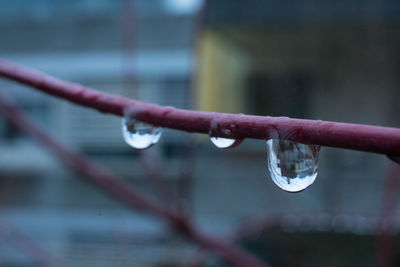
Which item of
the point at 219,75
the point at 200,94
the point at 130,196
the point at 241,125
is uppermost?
the point at 219,75

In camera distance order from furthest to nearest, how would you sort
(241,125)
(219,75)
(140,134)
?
1. (219,75)
2. (140,134)
3. (241,125)

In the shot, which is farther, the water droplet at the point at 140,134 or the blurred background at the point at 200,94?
the blurred background at the point at 200,94

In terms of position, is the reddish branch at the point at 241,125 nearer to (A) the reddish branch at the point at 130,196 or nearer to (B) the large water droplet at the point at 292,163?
(B) the large water droplet at the point at 292,163

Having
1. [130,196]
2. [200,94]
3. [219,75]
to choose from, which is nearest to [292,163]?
[130,196]

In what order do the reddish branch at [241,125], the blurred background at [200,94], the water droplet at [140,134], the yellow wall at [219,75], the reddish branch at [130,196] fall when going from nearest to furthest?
the reddish branch at [241,125] → the water droplet at [140,134] → the reddish branch at [130,196] → the blurred background at [200,94] → the yellow wall at [219,75]

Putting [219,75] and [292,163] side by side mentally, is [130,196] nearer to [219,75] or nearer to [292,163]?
[292,163]

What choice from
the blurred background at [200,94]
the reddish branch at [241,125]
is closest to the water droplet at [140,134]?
the reddish branch at [241,125]

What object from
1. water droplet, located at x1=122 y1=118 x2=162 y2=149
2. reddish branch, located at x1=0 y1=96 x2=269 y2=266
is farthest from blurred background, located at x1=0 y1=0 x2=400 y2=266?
water droplet, located at x1=122 y1=118 x2=162 y2=149
